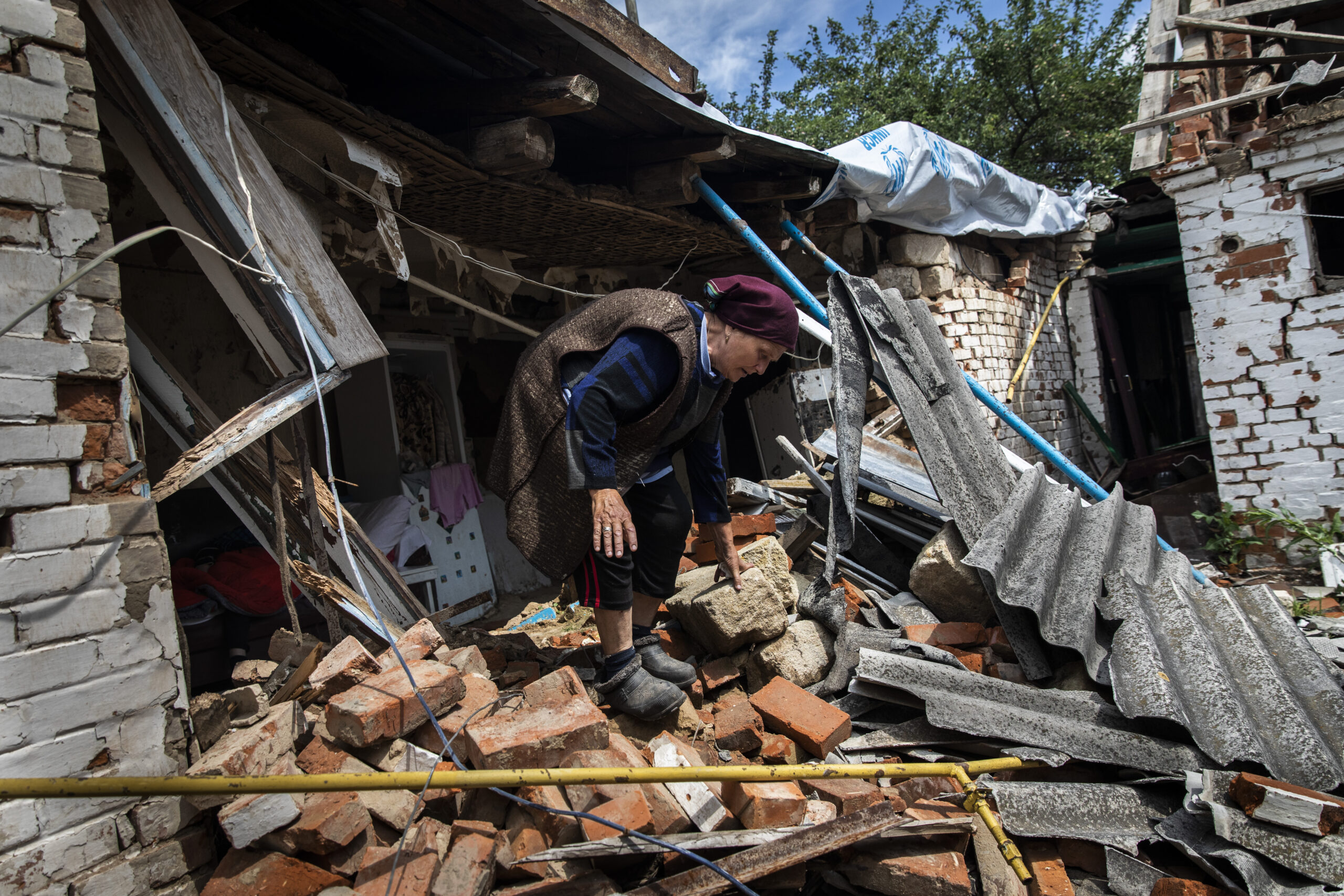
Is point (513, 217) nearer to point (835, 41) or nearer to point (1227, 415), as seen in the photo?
point (1227, 415)

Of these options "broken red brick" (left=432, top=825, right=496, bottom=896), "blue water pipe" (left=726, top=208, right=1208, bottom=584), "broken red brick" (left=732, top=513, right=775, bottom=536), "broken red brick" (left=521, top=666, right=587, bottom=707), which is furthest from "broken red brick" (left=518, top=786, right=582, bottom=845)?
"blue water pipe" (left=726, top=208, right=1208, bottom=584)

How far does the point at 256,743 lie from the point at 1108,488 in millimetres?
8178

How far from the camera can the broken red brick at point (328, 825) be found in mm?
1940

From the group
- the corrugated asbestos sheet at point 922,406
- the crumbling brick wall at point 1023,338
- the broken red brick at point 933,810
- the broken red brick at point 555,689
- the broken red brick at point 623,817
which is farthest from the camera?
the crumbling brick wall at point 1023,338

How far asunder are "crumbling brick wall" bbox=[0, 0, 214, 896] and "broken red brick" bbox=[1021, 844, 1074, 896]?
211 centimetres

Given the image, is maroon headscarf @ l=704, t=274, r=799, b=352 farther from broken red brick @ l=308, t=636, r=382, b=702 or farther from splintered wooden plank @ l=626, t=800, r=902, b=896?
broken red brick @ l=308, t=636, r=382, b=702

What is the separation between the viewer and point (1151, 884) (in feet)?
6.97

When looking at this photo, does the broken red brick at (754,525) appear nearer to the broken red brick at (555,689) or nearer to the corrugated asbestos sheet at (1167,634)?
the corrugated asbestos sheet at (1167,634)

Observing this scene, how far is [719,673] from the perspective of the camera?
3207mm

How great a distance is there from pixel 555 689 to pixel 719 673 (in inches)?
33.7

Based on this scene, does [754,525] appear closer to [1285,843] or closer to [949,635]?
[949,635]

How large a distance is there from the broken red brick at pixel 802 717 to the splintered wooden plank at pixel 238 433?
1.85m

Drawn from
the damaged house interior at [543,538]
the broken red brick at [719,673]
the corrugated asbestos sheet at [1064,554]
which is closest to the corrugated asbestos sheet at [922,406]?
the damaged house interior at [543,538]

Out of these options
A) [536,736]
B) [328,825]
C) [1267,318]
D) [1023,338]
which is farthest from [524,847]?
[1023,338]
